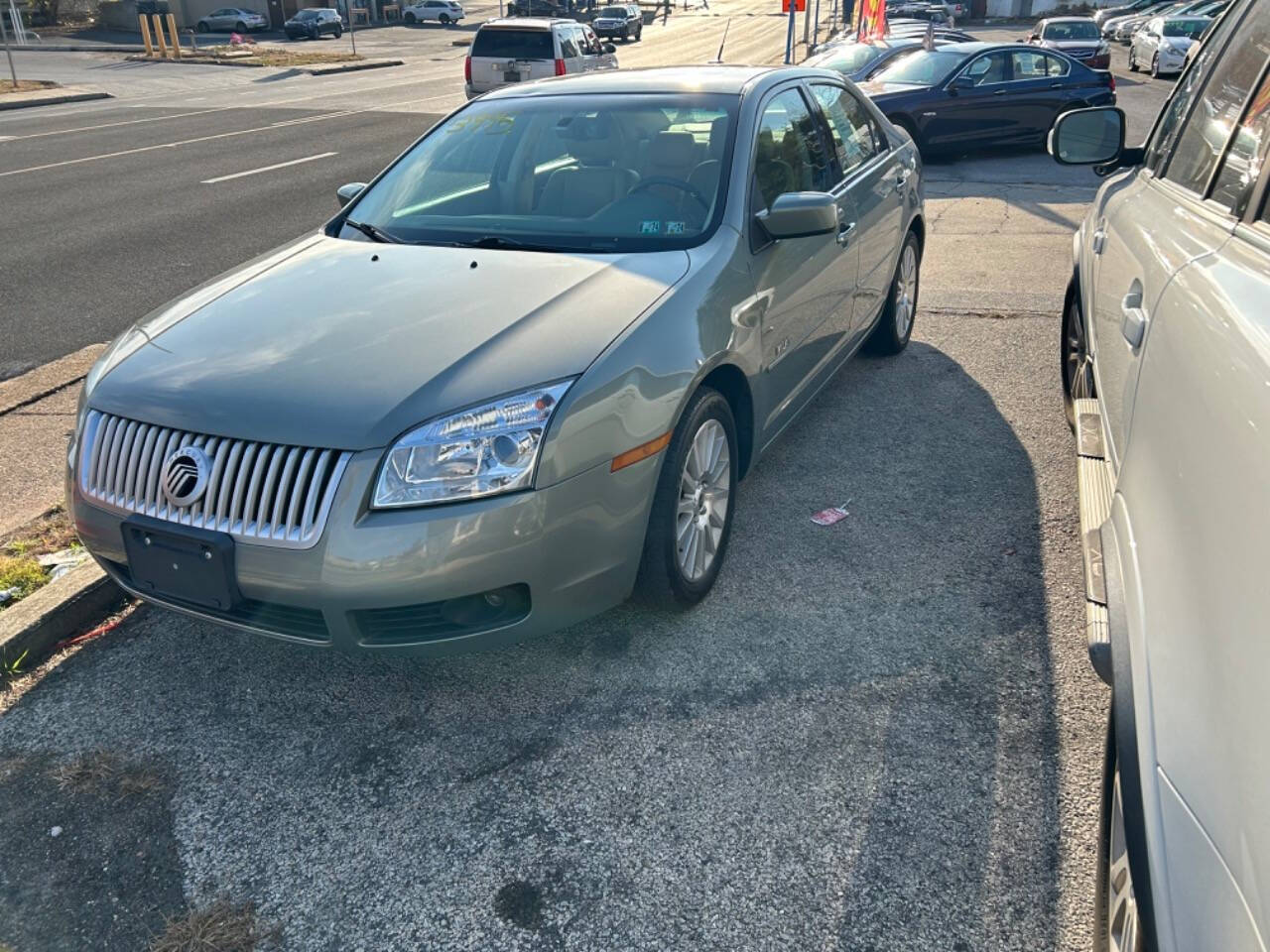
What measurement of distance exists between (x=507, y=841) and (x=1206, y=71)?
9.86ft

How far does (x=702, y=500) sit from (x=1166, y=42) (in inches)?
1126

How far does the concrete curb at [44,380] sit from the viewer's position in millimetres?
5141

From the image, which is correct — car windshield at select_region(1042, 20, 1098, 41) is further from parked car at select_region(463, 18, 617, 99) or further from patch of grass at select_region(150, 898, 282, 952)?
patch of grass at select_region(150, 898, 282, 952)

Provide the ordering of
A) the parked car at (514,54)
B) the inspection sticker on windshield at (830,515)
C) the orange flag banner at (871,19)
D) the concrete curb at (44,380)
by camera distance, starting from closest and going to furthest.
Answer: the inspection sticker on windshield at (830,515), the concrete curb at (44,380), the parked car at (514,54), the orange flag banner at (871,19)

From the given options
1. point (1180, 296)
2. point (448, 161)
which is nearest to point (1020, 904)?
point (1180, 296)

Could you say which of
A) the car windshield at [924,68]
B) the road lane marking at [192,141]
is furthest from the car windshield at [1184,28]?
the road lane marking at [192,141]

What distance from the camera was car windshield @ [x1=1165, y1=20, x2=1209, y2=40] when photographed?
89.3 feet

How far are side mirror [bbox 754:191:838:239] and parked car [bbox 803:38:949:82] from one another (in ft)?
40.1

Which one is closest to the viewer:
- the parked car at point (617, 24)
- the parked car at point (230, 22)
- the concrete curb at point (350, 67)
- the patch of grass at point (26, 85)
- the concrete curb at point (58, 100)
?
the concrete curb at point (58, 100)

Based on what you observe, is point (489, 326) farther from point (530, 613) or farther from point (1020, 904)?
point (1020, 904)

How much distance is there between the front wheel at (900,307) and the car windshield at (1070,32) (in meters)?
23.8

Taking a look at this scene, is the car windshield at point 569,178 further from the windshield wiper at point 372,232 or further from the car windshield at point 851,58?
the car windshield at point 851,58

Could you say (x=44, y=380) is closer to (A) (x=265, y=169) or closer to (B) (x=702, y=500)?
(B) (x=702, y=500)

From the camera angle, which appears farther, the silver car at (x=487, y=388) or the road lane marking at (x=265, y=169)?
the road lane marking at (x=265, y=169)
